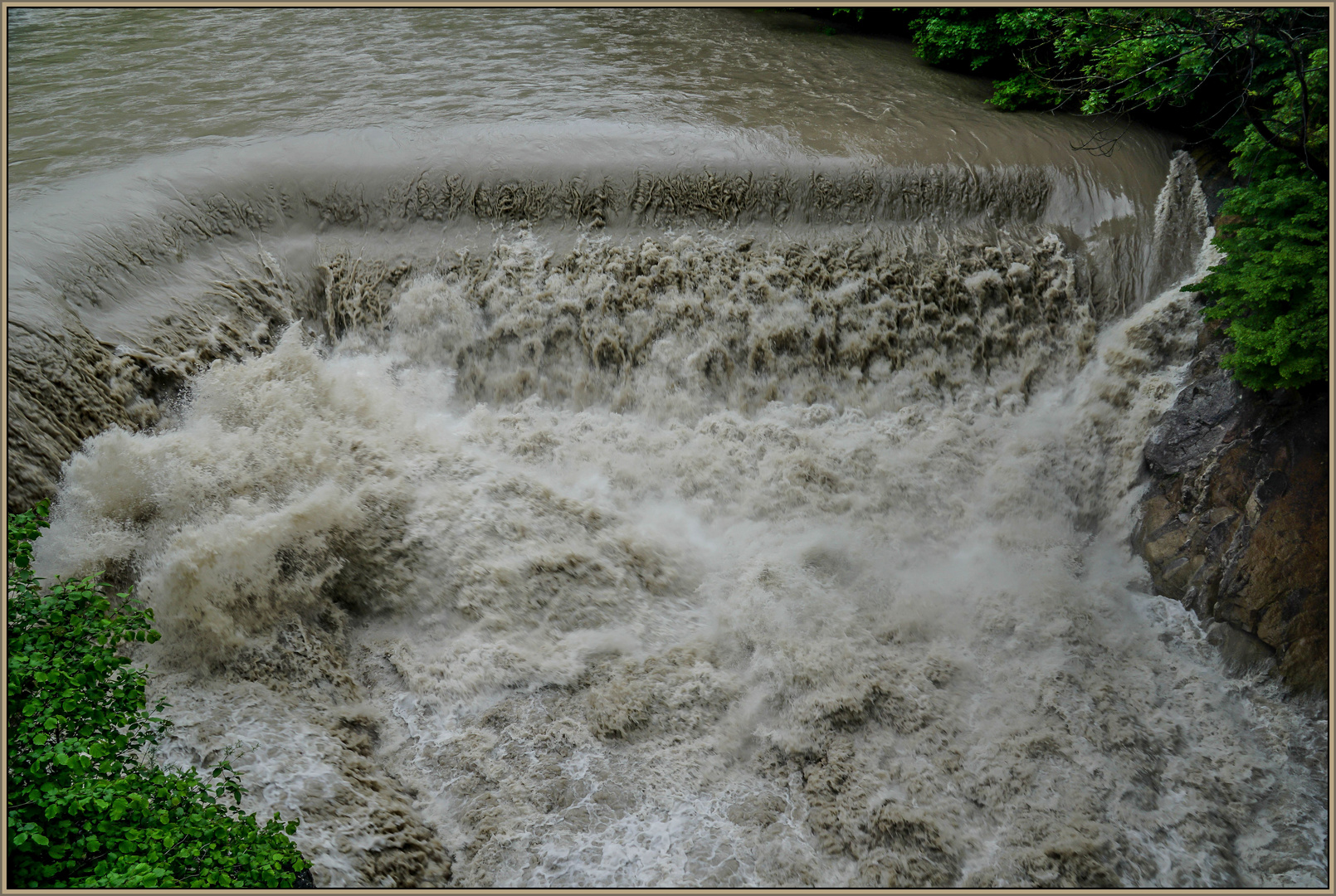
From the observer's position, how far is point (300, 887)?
3.78 meters

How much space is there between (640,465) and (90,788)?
4.18 metres

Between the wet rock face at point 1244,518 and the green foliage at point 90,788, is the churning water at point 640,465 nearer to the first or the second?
the wet rock face at point 1244,518

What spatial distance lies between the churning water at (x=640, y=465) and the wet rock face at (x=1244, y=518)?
217mm

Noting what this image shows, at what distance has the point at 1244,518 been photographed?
553 cm

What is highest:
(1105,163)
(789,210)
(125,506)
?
(1105,163)

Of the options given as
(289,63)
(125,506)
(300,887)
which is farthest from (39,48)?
(300,887)

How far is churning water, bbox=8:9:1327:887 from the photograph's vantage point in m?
4.59

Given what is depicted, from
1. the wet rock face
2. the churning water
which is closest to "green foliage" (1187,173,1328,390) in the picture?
the wet rock face

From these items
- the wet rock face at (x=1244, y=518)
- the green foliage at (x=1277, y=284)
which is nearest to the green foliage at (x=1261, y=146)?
the green foliage at (x=1277, y=284)

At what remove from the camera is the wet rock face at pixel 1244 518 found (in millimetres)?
5160

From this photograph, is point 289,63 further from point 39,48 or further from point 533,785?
point 533,785

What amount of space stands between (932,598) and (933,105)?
562 cm

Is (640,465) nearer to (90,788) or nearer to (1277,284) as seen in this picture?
(90,788)

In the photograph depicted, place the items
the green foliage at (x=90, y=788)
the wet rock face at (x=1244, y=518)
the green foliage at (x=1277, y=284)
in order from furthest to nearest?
the wet rock face at (x=1244, y=518) < the green foliage at (x=1277, y=284) < the green foliage at (x=90, y=788)
